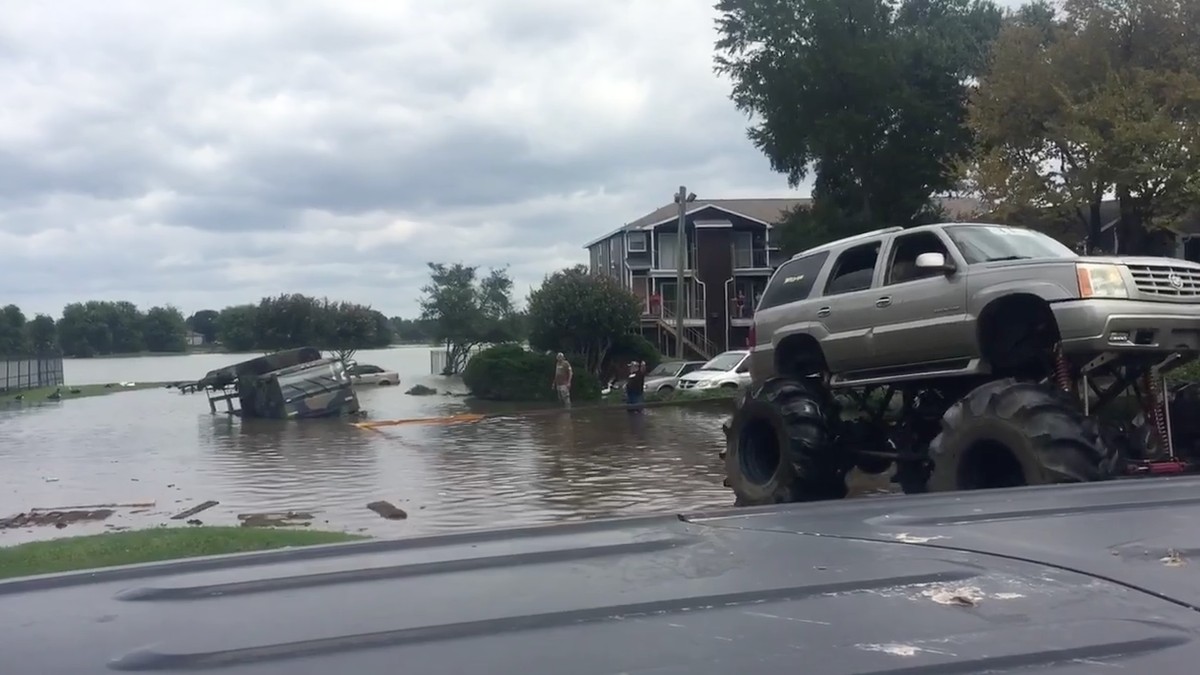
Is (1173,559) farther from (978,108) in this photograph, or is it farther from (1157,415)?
(978,108)

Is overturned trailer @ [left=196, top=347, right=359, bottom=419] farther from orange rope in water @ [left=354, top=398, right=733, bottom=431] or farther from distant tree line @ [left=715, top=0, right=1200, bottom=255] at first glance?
distant tree line @ [left=715, top=0, right=1200, bottom=255]

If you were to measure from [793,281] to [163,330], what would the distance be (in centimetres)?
5027

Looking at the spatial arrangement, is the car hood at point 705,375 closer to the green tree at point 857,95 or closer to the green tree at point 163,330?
the green tree at point 857,95

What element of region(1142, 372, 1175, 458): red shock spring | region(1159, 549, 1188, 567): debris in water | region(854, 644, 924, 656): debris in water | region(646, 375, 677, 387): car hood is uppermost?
region(1159, 549, 1188, 567): debris in water

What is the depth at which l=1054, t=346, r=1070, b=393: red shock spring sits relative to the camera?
29.2 ft

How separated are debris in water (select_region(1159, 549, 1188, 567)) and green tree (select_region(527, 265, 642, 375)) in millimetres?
38636

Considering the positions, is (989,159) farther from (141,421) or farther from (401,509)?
(141,421)

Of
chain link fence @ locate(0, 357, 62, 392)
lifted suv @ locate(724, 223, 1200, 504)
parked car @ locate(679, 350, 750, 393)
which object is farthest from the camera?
chain link fence @ locate(0, 357, 62, 392)

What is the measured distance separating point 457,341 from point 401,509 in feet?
148

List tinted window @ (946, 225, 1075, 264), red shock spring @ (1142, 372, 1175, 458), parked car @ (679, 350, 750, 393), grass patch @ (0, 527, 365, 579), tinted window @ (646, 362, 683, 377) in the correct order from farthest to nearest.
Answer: tinted window @ (646, 362, 683, 377)
parked car @ (679, 350, 750, 393)
tinted window @ (946, 225, 1075, 264)
red shock spring @ (1142, 372, 1175, 458)
grass patch @ (0, 527, 365, 579)

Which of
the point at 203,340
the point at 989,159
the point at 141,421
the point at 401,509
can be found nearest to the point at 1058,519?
the point at 401,509

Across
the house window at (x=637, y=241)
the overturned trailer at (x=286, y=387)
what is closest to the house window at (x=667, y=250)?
the house window at (x=637, y=241)

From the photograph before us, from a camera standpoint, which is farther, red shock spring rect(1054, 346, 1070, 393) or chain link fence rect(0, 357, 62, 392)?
chain link fence rect(0, 357, 62, 392)

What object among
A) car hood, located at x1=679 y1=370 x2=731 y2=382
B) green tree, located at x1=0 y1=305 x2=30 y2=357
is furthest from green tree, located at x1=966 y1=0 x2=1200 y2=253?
green tree, located at x1=0 y1=305 x2=30 y2=357
